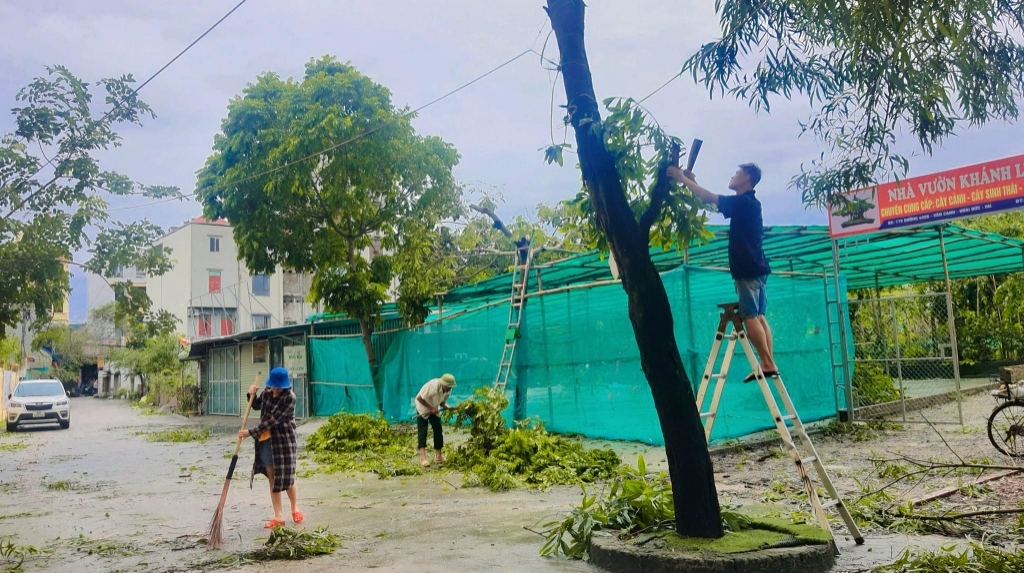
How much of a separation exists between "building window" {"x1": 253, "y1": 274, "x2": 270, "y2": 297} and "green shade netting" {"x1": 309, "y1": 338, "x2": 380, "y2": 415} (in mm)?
28419

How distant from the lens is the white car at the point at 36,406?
2420 centimetres

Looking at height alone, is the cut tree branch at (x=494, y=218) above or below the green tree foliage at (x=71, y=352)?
above

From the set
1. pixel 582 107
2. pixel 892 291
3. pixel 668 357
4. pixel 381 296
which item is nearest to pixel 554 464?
pixel 668 357

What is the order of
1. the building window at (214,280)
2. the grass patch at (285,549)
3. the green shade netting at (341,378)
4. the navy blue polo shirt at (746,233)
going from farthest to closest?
1. the building window at (214,280)
2. the green shade netting at (341,378)
3. the grass patch at (285,549)
4. the navy blue polo shirt at (746,233)

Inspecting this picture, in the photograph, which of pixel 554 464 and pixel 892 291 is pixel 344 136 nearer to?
pixel 554 464

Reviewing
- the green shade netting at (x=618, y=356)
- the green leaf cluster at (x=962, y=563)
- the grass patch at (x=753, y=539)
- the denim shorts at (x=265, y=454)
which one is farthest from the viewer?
the green shade netting at (x=618, y=356)

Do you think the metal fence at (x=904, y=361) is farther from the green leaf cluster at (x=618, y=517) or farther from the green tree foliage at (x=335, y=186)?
the green tree foliage at (x=335, y=186)

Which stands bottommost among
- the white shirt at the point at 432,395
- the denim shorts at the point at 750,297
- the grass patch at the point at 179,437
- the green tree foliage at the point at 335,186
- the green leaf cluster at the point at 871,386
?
the grass patch at the point at 179,437

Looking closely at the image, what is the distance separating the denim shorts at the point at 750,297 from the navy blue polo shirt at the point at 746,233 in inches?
2.3

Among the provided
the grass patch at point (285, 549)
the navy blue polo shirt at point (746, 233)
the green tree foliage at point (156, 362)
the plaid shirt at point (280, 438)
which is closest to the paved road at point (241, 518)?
the grass patch at point (285, 549)

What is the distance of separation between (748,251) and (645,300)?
0.84 m

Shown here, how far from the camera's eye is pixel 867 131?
5.66 meters

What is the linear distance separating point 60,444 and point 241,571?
1657 cm

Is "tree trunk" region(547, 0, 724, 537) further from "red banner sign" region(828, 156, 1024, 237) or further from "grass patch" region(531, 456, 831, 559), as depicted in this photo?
"red banner sign" region(828, 156, 1024, 237)
